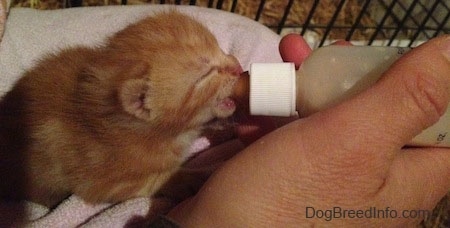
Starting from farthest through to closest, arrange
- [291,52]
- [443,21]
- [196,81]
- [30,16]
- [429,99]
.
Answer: [443,21] < [30,16] < [291,52] < [196,81] < [429,99]

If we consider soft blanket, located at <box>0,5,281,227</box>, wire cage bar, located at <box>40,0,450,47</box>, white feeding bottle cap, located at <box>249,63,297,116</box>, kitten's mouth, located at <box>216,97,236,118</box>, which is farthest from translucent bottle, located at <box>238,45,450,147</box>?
wire cage bar, located at <box>40,0,450,47</box>

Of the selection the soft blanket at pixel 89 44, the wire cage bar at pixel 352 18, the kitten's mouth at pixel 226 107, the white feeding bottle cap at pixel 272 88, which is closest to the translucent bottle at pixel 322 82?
the white feeding bottle cap at pixel 272 88

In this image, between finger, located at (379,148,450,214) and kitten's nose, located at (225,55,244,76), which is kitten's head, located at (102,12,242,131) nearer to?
kitten's nose, located at (225,55,244,76)

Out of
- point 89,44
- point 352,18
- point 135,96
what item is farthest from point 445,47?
point 352,18

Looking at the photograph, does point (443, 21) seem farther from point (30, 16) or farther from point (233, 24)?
point (30, 16)

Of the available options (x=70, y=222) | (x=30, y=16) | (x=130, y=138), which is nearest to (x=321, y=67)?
(x=130, y=138)

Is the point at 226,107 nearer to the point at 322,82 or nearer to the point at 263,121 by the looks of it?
the point at 263,121
